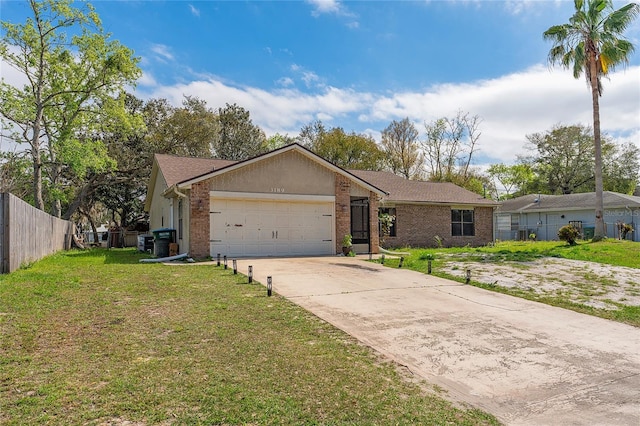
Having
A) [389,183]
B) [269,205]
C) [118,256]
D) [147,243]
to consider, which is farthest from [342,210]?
[147,243]

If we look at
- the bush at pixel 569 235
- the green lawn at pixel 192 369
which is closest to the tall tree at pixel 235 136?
the bush at pixel 569 235

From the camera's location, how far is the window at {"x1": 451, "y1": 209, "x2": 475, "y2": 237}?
22766 mm

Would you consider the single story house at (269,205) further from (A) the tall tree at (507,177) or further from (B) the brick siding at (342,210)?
(A) the tall tree at (507,177)

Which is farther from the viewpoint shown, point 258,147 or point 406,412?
point 258,147

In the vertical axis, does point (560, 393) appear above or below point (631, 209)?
below

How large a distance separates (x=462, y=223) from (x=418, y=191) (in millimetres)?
3194

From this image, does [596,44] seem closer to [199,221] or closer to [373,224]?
[373,224]

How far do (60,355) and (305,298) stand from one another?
4.11 metres

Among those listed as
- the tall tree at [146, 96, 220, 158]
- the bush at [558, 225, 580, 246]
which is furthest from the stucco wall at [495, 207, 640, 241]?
the tall tree at [146, 96, 220, 158]

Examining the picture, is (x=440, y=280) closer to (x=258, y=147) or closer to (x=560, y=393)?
(x=560, y=393)

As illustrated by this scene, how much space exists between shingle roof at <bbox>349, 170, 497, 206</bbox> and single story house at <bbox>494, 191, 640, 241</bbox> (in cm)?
460

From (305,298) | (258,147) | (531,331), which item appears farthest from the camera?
(258,147)

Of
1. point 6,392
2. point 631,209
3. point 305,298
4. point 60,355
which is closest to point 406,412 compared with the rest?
point 6,392

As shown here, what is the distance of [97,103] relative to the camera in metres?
23.2
